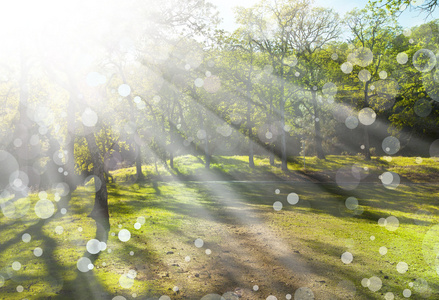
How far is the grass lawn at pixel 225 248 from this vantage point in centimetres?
699

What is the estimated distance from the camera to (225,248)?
9906 millimetres

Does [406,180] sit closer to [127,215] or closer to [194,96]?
[194,96]

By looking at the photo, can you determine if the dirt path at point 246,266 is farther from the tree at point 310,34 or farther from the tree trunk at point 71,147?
the tree at point 310,34

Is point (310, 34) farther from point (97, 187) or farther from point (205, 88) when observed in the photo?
point (97, 187)

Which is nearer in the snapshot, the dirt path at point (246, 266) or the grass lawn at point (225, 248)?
the dirt path at point (246, 266)

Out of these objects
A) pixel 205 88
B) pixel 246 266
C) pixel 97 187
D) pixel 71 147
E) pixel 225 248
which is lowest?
pixel 225 248

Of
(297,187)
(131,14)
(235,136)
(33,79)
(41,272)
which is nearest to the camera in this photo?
(41,272)

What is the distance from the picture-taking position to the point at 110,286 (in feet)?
23.1

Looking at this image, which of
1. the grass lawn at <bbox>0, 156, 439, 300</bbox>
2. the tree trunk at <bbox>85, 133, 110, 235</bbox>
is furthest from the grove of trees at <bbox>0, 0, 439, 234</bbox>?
the grass lawn at <bbox>0, 156, 439, 300</bbox>

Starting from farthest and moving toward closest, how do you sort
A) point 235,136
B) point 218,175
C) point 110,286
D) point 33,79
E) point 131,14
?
point 235,136 → point 218,175 → point 33,79 → point 131,14 → point 110,286

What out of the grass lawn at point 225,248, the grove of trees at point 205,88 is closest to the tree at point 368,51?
the grove of trees at point 205,88

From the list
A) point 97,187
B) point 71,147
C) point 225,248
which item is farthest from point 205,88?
point 225,248

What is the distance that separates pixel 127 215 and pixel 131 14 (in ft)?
29.0

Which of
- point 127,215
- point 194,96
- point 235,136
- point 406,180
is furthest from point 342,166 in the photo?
point 127,215
